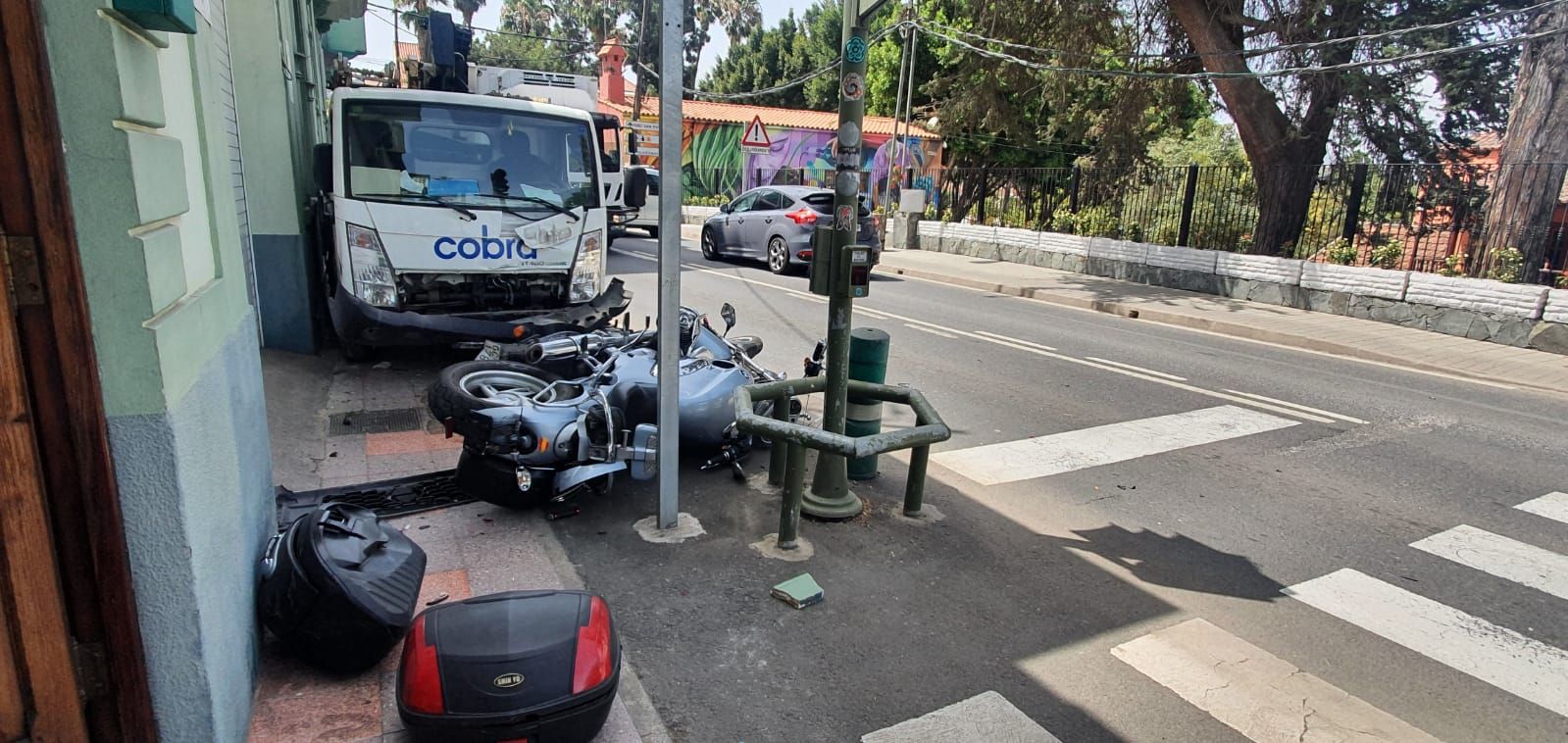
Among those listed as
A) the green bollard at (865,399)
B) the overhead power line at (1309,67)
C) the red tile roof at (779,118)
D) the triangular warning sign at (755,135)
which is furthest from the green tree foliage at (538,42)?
the green bollard at (865,399)

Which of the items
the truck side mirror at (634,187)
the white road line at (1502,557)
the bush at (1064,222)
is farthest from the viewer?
the bush at (1064,222)

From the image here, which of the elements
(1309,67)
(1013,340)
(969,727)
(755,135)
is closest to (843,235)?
(969,727)

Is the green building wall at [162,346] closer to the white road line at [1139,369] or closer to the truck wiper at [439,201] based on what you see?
the truck wiper at [439,201]

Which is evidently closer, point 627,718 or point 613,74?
point 627,718

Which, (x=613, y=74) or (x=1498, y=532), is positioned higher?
(x=613, y=74)

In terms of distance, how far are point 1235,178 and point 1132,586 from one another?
43.8 feet

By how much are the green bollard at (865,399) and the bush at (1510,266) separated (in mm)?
10594

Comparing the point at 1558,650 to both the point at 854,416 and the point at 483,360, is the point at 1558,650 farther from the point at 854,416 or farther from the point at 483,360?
the point at 483,360

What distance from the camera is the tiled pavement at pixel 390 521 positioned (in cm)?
275

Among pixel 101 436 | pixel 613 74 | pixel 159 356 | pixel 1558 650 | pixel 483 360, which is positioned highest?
pixel 613 74

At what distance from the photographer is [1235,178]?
48.7 ft

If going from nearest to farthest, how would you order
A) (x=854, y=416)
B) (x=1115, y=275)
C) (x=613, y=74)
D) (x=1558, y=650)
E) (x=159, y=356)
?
1. (x=159, y=356)
2. (x=1558, y=650)
3. (x=854, y=416)
4. (x=1115, y=275)
5. (x=613, y=74)

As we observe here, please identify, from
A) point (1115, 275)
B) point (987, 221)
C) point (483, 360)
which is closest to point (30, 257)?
point (483, 360)


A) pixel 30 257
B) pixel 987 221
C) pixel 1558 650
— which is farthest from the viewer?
pixel 987 221
